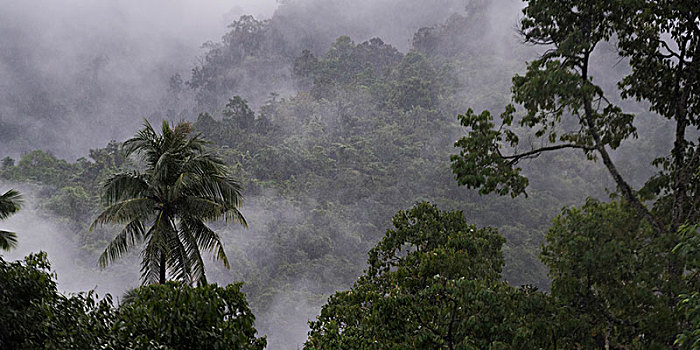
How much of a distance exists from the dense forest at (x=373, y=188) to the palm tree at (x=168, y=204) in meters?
0.04

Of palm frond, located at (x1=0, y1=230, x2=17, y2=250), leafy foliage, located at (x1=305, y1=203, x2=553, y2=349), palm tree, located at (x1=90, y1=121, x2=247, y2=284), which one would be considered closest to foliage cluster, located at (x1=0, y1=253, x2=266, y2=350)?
leafy foliage, located at (x1=305, y1=203, x2=553, y2=349)

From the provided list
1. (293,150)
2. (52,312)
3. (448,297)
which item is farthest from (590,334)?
(293,150)

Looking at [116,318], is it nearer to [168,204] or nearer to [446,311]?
[446,311]

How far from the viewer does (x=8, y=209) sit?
11.6m

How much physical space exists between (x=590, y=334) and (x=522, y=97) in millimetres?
3000

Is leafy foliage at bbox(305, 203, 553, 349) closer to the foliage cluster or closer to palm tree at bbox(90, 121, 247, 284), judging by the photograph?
palm tree at bbox(90, 121, 247, 284)

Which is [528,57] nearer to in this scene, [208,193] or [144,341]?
[208,193]

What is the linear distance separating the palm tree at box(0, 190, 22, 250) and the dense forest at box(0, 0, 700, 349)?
88mm

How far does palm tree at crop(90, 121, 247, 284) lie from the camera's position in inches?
340

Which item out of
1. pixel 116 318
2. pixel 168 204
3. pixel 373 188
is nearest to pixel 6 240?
pixel 168 204

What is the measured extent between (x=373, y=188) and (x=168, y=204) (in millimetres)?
40768

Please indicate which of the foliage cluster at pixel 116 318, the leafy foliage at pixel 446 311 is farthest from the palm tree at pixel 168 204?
the foliage cluster at pixel 116 318

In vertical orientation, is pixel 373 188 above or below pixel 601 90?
above

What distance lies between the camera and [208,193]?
917 centimetres
